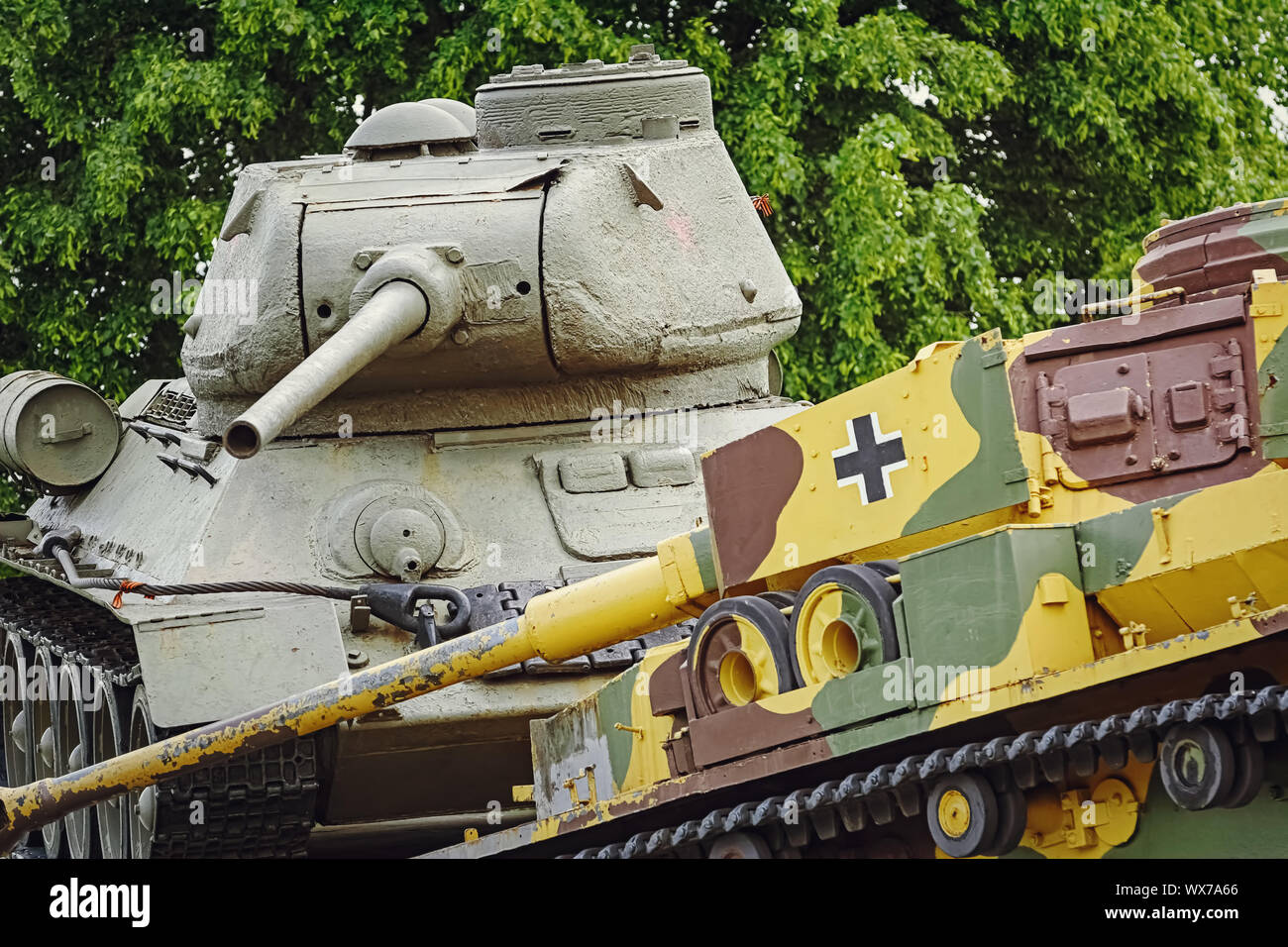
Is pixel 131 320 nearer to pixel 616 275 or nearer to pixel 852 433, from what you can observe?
pixel 616 275

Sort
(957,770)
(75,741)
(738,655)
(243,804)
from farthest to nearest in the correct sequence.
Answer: (75,741)
(243,804)
(738,655)
(957,770)

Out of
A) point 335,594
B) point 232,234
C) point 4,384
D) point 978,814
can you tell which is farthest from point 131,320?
point 978,814

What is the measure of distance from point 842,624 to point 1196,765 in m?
1.22

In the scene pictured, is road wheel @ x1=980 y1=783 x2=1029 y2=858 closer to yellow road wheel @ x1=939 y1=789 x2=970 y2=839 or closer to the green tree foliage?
yellow road wheel @ x1=939 y1=789 x2=970 y2=839

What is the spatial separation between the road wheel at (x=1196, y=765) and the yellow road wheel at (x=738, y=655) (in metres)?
1.30

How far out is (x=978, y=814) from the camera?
5777mm

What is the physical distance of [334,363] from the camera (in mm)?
8227

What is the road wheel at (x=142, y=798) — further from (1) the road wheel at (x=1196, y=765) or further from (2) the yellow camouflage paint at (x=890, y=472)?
(1) the road wheel at (x=1196, y=765)

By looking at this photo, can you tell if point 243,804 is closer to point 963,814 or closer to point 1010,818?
point 963,814

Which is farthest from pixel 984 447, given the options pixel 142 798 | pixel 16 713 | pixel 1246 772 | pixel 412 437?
pixel 16 713

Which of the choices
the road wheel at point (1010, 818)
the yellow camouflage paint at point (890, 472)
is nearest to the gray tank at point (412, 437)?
the yellow camouflage paint at point (890, 472)

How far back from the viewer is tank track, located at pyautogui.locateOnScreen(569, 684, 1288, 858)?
5168 mm

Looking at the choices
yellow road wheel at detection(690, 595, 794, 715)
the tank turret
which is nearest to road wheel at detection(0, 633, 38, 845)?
the tank turret
